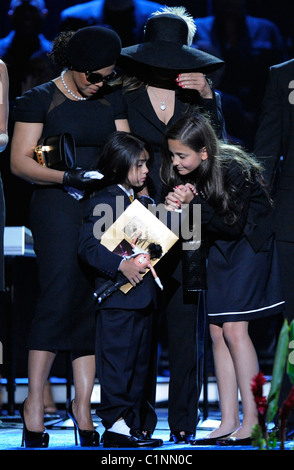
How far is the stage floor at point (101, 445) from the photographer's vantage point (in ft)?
7.28

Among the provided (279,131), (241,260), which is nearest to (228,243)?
(241,260)

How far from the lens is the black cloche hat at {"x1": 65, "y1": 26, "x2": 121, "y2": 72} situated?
10.2 feet

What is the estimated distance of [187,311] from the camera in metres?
3.23

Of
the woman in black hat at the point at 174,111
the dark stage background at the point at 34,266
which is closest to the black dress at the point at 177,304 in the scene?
the woman in black hat at the point at 174,111

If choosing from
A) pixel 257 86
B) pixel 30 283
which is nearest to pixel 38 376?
pixel 30 283

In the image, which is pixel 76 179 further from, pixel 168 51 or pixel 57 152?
pixel 168 51

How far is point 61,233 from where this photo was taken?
313cm

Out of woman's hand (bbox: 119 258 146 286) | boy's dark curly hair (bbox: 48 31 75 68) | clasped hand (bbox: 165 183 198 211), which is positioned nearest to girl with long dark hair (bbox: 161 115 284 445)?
clasped hand (bbox: 165 183 198 211)

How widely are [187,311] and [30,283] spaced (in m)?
2.24

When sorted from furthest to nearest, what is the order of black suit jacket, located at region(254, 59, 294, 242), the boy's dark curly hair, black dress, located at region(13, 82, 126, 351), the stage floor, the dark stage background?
the dark stage background → black suit jacket, located at region(254, 59, 294, 242) → the boy's dark curly hair → black dress, located at region(13, 82, 126, 351) → the stage floor

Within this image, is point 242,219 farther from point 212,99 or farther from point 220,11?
point 220,11

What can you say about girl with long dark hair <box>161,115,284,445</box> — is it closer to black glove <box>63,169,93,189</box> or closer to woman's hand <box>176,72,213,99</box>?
woman's hand <box>176,72,213,99</box>

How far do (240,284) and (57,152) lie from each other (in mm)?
815

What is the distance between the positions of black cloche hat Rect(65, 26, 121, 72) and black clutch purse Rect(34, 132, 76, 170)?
0.26 metres
